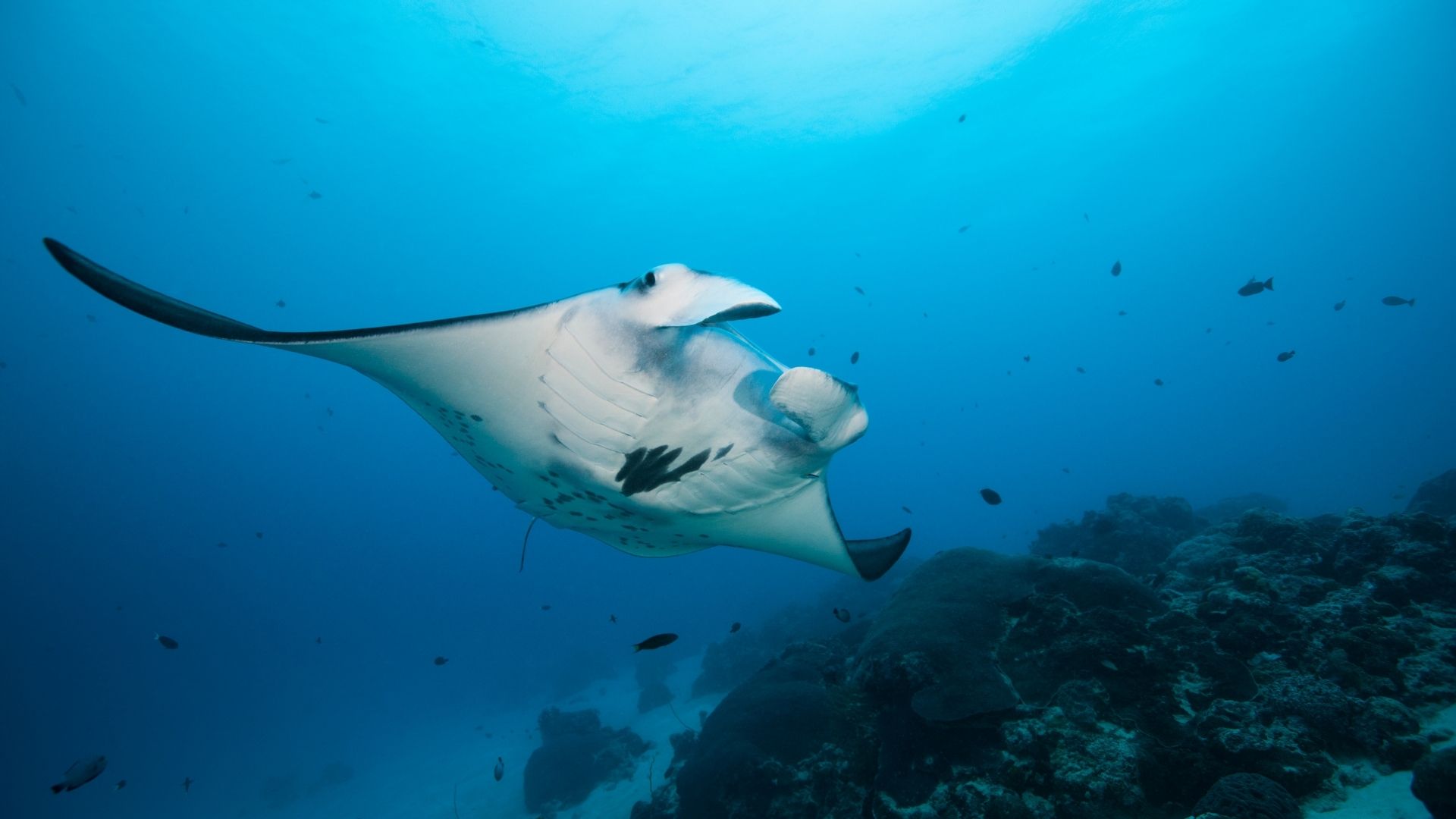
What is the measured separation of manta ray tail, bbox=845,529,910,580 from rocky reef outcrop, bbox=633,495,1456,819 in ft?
4.79

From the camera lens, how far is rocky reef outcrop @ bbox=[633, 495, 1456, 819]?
3.05 meters

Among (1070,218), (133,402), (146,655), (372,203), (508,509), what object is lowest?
(146,655)

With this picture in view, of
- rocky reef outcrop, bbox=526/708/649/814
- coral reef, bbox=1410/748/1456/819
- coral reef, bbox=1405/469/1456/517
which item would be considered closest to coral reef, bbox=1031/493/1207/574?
coral reef, bbox=1405/469/1456/517

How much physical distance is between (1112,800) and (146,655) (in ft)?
206

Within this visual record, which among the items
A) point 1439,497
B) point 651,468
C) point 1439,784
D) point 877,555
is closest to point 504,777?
point 877,555

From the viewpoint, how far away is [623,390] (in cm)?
211

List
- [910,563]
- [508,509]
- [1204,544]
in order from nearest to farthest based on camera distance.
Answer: [1204,544] → [910,563] → [508,509]

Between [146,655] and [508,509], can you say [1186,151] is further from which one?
[146,655]

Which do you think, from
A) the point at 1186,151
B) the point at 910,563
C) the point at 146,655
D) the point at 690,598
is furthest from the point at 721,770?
the point at 146,655

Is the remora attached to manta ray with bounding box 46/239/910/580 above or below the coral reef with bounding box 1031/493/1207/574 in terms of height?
above

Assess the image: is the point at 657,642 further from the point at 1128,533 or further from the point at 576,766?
the point at 1128,533

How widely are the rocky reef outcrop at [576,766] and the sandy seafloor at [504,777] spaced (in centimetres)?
34

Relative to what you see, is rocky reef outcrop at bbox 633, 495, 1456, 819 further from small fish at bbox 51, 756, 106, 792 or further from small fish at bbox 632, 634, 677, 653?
small fish at bbox 51, 756, 106, 792

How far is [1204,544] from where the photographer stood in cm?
739
